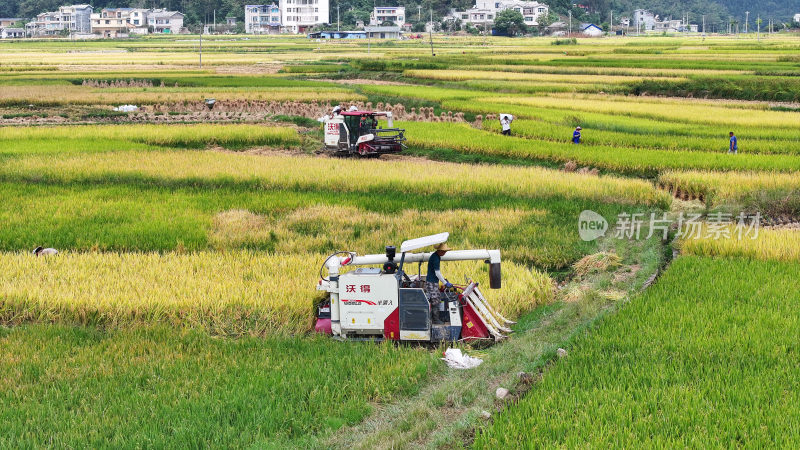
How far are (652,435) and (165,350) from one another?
5.03 meters

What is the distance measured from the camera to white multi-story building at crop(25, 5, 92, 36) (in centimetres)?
12500

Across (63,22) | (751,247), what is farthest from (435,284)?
(63,22)

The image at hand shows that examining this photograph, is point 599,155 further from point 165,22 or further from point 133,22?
point 133,22

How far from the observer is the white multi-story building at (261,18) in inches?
5059

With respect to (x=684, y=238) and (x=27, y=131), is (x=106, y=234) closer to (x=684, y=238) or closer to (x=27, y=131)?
(x=684, y=238)

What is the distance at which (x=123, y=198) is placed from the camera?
53.9ft

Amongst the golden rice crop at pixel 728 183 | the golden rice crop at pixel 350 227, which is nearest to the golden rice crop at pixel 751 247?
the golden rice crop at pixel 350 227

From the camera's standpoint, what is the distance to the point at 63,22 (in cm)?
12656

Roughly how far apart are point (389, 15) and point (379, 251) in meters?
118

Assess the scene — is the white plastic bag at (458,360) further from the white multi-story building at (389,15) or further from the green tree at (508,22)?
the white multi-story building at (389,15)

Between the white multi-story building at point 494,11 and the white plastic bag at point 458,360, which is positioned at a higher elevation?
the white multi-story building at point 494,11

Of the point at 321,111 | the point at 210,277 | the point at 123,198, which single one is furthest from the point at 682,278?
the point at 321,111

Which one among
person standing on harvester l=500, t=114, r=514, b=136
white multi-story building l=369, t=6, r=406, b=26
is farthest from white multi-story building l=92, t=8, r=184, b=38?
person standing on harvester l=500, t=114, r=514, b=136

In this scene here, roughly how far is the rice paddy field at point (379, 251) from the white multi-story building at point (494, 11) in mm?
98401
